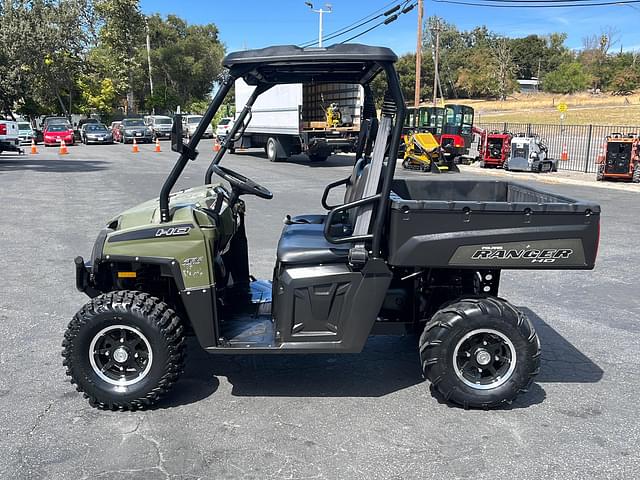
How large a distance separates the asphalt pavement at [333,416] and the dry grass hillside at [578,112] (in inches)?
1523

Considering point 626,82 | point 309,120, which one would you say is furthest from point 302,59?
point 626,82

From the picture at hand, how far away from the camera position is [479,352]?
12.8 ft

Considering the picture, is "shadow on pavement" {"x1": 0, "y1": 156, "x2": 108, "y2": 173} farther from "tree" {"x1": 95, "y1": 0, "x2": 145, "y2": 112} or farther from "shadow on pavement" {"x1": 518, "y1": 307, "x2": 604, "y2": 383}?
"tree" {"x1": 95, "y1": 0, "x2": 145, "y2": 112}

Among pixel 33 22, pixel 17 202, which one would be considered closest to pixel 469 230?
pixel 17 202

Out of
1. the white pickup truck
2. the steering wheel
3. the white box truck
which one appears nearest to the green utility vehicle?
the steering wheel

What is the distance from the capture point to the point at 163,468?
3264 millimetres

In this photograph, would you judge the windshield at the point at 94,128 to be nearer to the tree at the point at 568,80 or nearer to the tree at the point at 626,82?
the tree at the point at 626,82

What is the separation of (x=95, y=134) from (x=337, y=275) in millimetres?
34041

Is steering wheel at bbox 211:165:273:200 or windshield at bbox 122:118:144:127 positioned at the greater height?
windshield at bbox 122:118:144:127

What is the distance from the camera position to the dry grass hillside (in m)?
42.8

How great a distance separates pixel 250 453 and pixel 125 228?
161cm

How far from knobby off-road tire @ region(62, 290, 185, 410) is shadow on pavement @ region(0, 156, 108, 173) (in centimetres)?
1644

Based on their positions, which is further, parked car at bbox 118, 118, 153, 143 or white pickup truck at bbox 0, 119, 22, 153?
parked car at bbox 118, 118, 153, 143

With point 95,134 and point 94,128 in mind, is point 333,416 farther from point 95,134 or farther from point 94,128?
point 94,128
